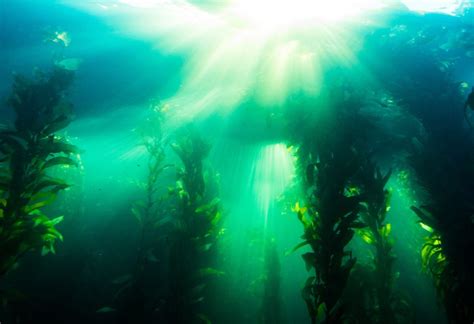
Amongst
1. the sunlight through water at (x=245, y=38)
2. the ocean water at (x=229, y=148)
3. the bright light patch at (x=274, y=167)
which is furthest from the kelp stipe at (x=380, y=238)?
the bright light patch at (x=274, y=167)

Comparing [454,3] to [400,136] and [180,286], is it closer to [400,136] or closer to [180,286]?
[400,136]

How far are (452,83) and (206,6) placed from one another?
784 centimetres

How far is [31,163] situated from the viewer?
3725 millimetres

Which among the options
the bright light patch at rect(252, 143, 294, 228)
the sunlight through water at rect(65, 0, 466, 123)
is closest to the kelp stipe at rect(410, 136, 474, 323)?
the sunlight through water at rect(65, 0, 466, 123)

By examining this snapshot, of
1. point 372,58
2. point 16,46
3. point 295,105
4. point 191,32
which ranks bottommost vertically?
point 295,105

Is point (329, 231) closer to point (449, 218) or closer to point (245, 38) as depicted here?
point (449, 218)

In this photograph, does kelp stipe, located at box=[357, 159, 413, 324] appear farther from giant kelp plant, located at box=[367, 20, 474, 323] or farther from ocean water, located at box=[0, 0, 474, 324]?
giant kelp plant, located at box=[367, 20, 474, 323]

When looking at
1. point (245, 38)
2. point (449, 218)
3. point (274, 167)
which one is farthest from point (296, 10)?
point (274, 167)

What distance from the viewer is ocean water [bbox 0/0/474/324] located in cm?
378

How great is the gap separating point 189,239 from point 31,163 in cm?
270

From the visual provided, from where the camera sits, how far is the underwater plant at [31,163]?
328 cm

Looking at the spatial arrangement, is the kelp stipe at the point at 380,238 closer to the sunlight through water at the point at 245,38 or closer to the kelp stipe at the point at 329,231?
the kelp stipe at the point at 329,231

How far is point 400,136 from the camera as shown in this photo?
634 centimetres

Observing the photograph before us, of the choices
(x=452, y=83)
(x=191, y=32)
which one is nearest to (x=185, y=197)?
(x=452, y=83)
